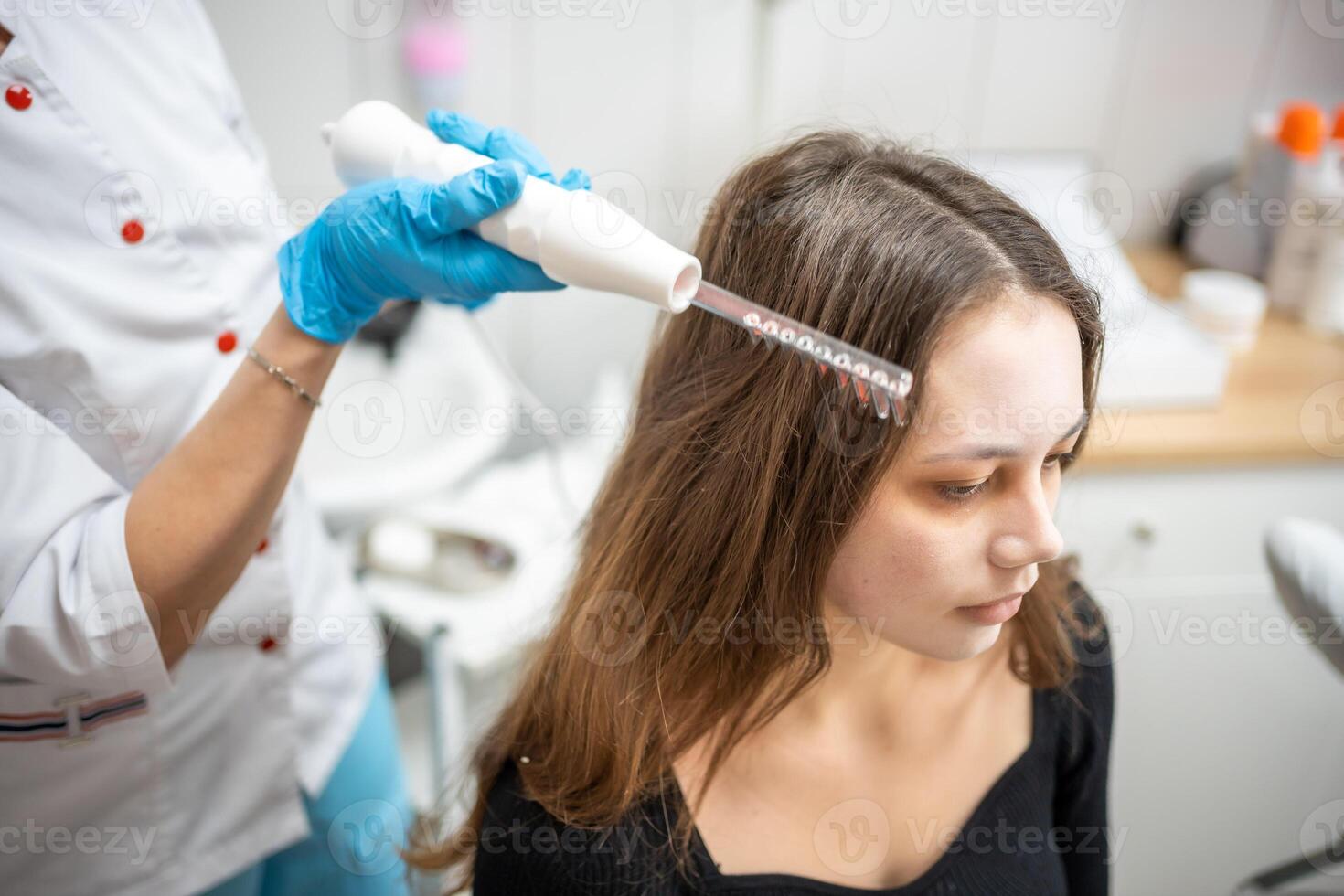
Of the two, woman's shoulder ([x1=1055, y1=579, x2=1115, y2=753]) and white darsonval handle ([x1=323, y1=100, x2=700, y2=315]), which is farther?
woman's shoulder ([x1=1055, y1=579, x2=1115, y2=753])

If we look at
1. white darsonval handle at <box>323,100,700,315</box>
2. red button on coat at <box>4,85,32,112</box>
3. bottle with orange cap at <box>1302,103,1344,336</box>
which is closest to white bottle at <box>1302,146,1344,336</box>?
bottle with orange cap at <box>1302,103,1344,336</box>

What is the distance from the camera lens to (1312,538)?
95 cm

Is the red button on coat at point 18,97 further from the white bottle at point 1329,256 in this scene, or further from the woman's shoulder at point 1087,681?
the white bottle at point 1329,256

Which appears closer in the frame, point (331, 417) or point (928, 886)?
point (928, 886)

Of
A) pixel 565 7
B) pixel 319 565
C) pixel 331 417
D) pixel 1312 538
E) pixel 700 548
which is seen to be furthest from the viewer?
pixel 565 7

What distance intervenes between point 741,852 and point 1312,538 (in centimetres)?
64

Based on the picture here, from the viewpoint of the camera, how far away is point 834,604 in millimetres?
→ 854

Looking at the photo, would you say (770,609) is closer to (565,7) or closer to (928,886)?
(928,886)

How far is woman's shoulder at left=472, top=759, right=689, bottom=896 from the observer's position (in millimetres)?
842

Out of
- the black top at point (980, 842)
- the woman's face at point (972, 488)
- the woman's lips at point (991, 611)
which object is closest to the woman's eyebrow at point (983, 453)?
the woman's face at point (972, 488)

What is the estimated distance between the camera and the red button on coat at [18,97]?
0.81 metres

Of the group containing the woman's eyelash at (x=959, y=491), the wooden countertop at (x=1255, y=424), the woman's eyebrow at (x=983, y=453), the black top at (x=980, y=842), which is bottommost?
the black top at (x=980, y=842)

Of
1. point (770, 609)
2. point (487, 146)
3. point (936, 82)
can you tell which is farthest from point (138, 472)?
point (936, 82)

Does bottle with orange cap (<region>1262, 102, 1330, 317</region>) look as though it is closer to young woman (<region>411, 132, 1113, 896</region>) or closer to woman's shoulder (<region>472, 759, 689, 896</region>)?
young woman (<region>411, 132, 1113, 896</region>)
